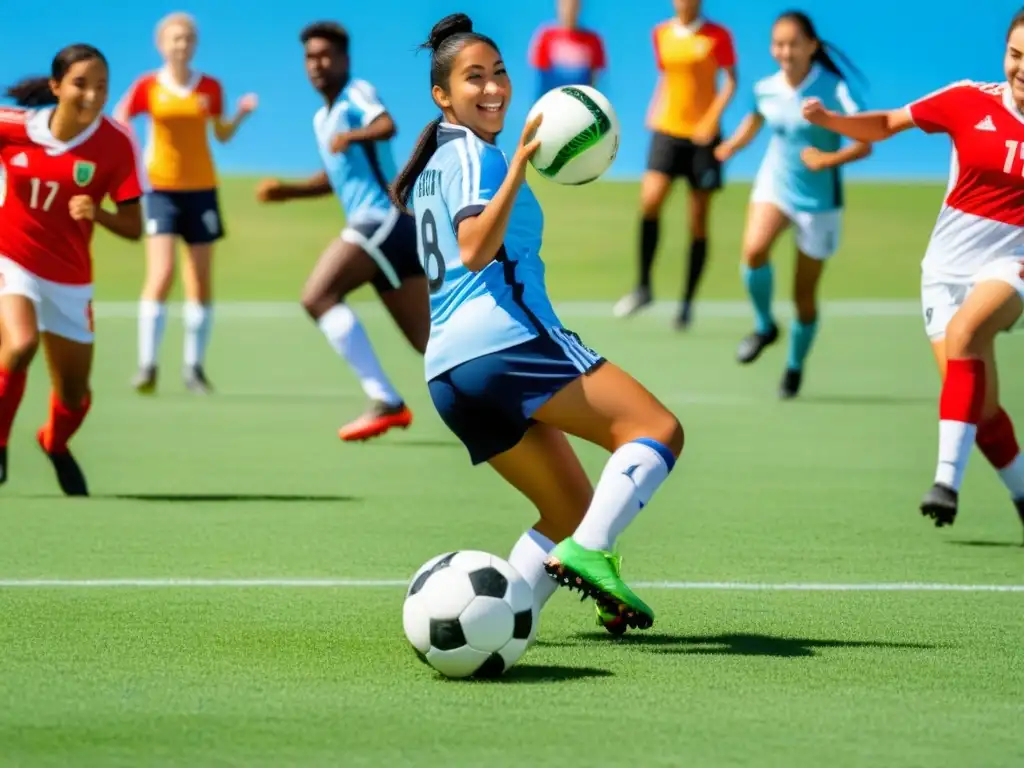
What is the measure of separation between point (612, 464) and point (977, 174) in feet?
9.49

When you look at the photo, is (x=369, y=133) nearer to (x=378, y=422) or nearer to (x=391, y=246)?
(x=391, y=246)

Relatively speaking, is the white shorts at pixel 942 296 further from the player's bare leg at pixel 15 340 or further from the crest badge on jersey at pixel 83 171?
the player's bare leg at pixel 15 340

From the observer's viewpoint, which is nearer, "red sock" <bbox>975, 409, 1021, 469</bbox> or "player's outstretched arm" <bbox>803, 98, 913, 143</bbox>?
"player's outstretched arm" <bbox>803, 98, 913, 143</bbox>

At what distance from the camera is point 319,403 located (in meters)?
14.0

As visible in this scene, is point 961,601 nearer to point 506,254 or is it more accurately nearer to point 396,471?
point 506,254

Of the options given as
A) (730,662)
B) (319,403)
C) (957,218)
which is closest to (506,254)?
(730,662)

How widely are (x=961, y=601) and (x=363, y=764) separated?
9.70ft

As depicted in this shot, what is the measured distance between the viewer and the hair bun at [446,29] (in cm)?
602

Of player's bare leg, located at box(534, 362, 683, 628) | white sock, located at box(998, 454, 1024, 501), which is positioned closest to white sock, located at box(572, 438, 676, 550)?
player's bare leg, located at box(534, 362, 683, 628)

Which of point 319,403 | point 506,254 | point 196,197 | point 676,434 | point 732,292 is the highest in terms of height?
point 506,254

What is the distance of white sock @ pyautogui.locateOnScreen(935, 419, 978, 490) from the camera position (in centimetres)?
755

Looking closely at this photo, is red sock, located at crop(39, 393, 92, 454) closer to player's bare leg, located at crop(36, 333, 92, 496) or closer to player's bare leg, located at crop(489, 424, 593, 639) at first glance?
player's bare leg, located at crop(36, 333, 92, 496)

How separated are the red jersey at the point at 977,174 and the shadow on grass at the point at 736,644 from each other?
2484 millimetres

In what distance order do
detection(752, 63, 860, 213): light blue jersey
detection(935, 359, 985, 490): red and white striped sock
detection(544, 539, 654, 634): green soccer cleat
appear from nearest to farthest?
1. detection(544, 539, 654, 634): green soccer cleat
2. detection(935, 359, 985, 490): red and white striped sock
3. detection(752, 63, 860, 213): light blue jersey
